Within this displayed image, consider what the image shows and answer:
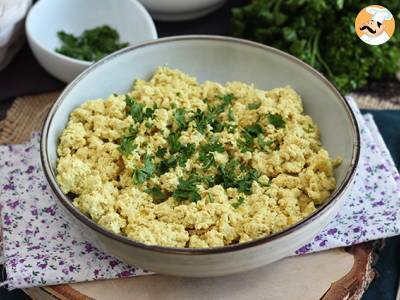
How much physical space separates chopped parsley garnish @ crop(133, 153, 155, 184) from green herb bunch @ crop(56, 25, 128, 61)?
3.08 ft

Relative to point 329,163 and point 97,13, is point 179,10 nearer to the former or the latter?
point 97,13

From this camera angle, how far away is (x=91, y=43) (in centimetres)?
283

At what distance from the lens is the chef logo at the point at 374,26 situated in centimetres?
240

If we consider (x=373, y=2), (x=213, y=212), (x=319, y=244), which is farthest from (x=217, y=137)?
(x=373, y=2)

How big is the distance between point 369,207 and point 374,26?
75 centimetres

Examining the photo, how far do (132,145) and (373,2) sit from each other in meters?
1.37

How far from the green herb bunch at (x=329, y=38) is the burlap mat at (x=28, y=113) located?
11 cm

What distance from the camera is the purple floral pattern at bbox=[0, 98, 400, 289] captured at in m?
1.84

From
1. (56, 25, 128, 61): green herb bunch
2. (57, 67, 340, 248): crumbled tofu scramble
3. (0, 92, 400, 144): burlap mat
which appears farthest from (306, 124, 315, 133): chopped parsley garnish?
(56, 25, 128, 61): green herb bunch

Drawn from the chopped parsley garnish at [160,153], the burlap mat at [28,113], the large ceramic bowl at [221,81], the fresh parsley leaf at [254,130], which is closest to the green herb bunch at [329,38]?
the burlap mat at [28,113]

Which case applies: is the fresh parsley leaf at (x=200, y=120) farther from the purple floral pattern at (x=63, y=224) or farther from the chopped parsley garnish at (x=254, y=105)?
the purple floral pattern at (x=63, y=224)

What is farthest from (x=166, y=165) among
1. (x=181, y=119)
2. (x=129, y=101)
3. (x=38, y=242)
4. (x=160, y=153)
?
(x=38, y=242)

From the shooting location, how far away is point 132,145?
1.95 metres

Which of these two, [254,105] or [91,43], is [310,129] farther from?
[91,43]
